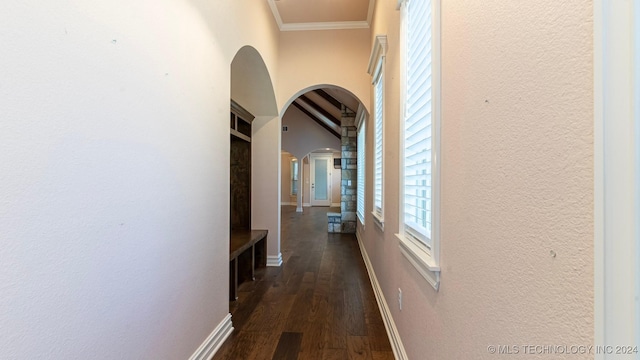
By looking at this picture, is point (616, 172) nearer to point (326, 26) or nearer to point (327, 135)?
point (326, 26)

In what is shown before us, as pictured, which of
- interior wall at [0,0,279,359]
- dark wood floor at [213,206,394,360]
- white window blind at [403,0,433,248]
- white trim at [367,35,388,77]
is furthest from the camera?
white trim at [367,35,388,77]

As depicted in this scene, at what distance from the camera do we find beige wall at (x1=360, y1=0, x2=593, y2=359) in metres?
0.46

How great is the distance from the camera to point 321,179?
1302 cm

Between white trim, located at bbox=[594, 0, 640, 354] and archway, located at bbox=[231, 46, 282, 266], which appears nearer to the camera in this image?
white trim, located at bbox=[594, 0, 640, 354]

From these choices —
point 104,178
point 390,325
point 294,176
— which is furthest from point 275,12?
point 294,176

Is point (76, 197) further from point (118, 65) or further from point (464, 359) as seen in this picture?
point (464, 359)

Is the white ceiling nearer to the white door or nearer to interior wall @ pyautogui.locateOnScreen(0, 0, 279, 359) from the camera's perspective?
interior wall @ pyautogui.locateOnScreen(0, 0, 279, 359)

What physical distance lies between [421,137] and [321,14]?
109 inches

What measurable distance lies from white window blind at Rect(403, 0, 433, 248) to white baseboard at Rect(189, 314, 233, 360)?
141 cm

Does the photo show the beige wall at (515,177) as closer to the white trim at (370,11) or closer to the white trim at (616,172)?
the white trim at (616,172)

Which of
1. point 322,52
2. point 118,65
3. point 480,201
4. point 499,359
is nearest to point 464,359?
point 499,359

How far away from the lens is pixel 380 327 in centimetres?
219

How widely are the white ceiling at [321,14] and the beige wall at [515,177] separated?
2.63m

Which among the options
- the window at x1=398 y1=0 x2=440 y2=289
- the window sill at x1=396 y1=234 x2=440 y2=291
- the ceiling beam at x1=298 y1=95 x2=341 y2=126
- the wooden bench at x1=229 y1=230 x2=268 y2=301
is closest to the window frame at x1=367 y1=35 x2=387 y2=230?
the window at x1=398 y1=0 x2=440 y2=289
